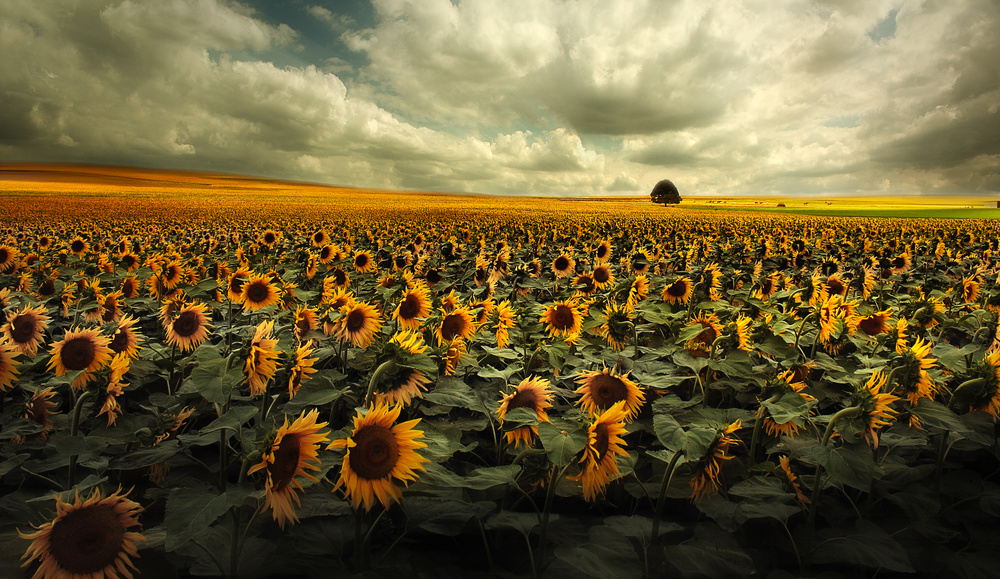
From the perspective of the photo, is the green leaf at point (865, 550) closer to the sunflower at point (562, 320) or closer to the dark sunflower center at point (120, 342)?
the sunflower at point (562, 320)

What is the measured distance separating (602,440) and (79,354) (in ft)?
10.4

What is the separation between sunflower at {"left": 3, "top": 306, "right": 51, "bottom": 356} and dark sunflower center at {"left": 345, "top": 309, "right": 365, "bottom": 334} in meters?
2.34

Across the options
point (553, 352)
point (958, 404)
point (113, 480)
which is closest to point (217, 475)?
point (113, 480)

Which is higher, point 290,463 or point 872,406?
point 872,406

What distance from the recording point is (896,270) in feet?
24.0

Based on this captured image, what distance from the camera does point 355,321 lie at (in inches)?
120

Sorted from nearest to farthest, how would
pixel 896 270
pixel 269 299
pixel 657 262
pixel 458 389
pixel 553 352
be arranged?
pixel 458 389
pixel 553 352
pixel 269 299
pixel 896 270
pixel 657 262

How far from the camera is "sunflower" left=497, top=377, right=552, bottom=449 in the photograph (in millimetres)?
2396

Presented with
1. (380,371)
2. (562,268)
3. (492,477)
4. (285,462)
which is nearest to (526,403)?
(492,477)

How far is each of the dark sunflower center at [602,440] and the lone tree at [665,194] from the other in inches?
4179

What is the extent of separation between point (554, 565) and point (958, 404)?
210cm

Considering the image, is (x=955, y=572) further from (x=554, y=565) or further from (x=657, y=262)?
(x=657, y=262)

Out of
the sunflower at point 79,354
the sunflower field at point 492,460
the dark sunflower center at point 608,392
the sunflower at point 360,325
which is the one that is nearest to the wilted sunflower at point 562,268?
the sunflower field at point 492,460

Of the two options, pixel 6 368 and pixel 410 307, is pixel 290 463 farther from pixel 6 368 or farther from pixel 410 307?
pixel 6 368
